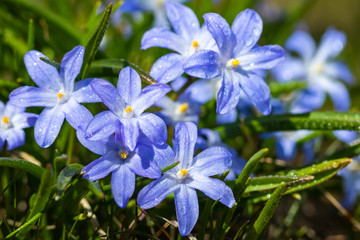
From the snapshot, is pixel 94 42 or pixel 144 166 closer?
pixel 144 166

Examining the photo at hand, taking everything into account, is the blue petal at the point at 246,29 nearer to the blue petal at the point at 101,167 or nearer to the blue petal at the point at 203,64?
the blue petal at the point at 203,64

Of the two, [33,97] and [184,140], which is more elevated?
[33,97]

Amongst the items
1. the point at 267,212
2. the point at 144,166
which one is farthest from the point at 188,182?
the point at 267,212

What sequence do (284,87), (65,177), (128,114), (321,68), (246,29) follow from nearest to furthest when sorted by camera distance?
(65,177)
(128,114)
(246,29)
(284,87)
(321,68)

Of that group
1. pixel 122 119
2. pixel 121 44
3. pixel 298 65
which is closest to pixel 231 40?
pixel 122 119

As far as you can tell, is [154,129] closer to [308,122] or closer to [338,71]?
[308,122]

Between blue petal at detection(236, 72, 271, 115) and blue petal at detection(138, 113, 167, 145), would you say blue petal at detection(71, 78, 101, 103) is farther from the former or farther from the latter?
blue petal at detection(236, 72, 271, 115)

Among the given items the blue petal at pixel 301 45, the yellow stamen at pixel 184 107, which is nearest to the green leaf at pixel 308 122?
the yellow stamen at pixel 184 107

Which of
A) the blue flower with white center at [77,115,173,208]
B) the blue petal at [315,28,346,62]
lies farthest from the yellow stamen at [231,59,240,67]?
the blue petal at [315,28,346,62]
